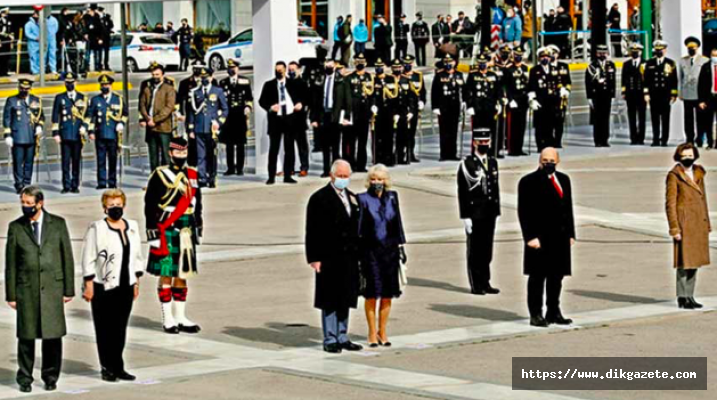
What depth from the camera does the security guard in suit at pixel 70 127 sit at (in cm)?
2747

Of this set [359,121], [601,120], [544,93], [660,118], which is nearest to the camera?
[359,121]

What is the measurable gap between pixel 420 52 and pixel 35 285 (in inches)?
1790

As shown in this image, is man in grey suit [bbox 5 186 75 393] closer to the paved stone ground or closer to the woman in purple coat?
the paved stone ground

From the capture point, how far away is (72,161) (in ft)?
91.1

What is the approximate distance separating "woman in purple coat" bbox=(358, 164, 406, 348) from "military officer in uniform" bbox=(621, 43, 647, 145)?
1780 cm

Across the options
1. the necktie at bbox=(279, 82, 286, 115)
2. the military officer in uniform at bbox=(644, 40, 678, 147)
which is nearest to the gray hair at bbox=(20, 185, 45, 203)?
the necktie at bbox=(279, 82, 286, 115)

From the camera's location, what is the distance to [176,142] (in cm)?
1627

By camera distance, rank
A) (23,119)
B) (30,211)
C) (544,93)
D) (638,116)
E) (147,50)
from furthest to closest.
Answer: (147,50)
(638,116)
(544,93)
(23,119)
(30,211)

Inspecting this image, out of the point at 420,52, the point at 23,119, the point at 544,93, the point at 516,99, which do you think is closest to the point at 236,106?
the point at 23,119

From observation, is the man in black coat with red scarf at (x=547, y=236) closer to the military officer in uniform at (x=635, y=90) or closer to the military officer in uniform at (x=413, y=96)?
the military officer in uniform at (x=413, y=96)

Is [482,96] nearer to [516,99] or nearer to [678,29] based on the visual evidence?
[516,99]

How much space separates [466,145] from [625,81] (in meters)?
3.38

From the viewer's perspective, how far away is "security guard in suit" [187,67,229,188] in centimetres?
2761

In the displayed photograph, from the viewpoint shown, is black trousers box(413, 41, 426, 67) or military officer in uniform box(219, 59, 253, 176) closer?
military officer in uniform box(219, 59, 253, 176)
